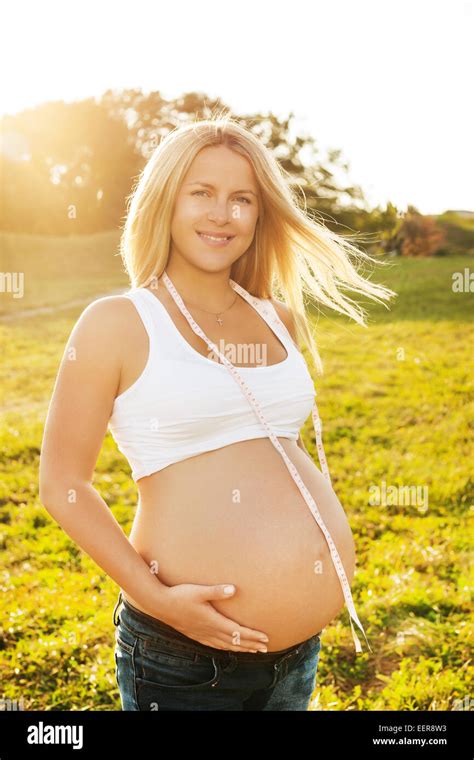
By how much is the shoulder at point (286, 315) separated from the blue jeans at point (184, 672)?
3.53ft

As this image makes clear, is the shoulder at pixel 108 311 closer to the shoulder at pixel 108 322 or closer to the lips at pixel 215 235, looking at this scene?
the shoulder at pixel 108 322

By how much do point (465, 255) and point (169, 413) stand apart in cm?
1446

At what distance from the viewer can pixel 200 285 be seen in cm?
231

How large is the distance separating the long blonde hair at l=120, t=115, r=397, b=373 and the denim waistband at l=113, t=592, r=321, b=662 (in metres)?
0.91

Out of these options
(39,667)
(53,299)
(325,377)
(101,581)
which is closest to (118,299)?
(39,667)

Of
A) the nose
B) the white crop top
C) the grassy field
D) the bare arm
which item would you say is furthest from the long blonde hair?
the grassy field

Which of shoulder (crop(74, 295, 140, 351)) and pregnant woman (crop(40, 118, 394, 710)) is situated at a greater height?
shoulder (crop(74, 295, 140, 351))

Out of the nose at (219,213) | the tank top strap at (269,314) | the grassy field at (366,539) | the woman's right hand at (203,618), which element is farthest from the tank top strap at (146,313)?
the grassy field at (366,539)

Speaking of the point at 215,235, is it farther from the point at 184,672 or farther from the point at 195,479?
A: the point at 184,672

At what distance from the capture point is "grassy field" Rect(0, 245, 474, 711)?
3434mm

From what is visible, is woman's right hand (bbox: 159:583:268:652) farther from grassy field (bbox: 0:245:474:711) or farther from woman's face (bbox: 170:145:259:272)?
grassy field (bbox: 0:245:474:711)

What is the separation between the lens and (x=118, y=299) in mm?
1976

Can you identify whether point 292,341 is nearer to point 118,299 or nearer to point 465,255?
point 118,299

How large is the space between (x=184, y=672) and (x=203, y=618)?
0.16 metres
